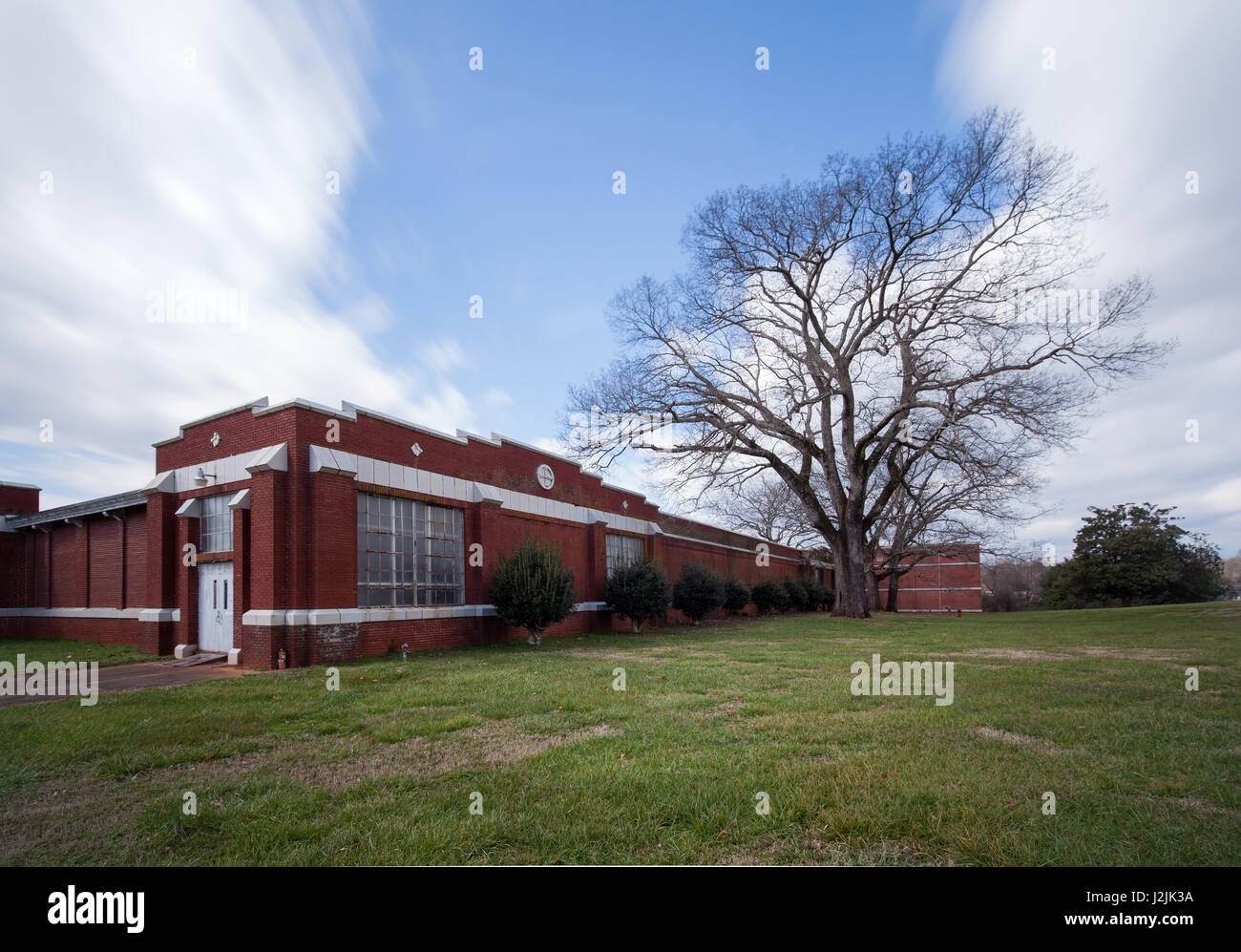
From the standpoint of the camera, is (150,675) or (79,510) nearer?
(150,675)

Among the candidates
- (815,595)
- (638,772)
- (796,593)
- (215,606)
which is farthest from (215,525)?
(815,595)

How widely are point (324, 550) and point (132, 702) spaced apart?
15.4 ft

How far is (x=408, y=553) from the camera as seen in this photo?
15227 mm

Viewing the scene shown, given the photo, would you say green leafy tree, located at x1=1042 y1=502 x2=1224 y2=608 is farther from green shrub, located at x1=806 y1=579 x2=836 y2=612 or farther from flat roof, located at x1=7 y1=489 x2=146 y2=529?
flat roof, located at x1=7 y1=489 x2=146 y2=529

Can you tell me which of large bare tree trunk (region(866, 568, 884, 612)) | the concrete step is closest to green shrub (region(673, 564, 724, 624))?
the concrete step

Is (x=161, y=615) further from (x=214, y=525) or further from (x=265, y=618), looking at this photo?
(x=265, y=618)

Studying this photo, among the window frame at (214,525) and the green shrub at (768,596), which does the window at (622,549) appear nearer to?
the green shrub at (768,596)

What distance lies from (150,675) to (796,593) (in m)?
32.2

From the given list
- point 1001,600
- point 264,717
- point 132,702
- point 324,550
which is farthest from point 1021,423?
point 1001,600

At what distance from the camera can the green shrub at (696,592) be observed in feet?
86.3

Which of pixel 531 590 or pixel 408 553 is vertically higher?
pixel 408 553

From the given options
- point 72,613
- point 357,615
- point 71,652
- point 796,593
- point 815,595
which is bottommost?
point 815,595

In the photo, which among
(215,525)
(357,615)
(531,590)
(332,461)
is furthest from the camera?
(531,590)

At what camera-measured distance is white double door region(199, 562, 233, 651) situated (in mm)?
14062
